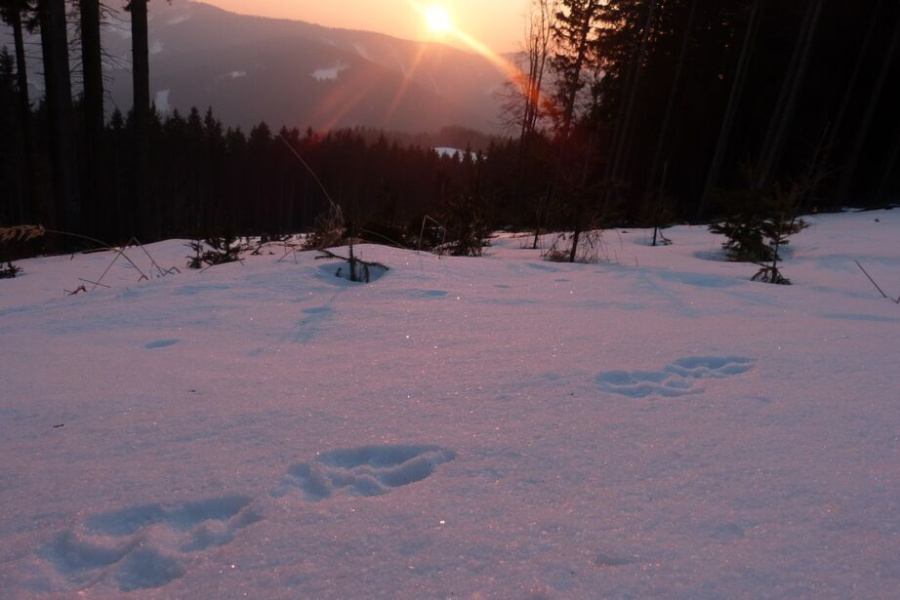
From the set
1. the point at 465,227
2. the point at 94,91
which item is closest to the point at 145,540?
the point at 465,227

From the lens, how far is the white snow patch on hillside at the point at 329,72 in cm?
17177

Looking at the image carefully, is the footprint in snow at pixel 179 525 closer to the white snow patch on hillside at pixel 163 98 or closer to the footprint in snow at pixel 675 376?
the footprint in snow at pixel 675 376

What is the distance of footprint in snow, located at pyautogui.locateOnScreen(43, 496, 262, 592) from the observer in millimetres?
806

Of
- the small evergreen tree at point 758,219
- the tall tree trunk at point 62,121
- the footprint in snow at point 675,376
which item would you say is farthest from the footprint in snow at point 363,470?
the tall tree trunk at point 62,121

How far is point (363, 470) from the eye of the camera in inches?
43.3

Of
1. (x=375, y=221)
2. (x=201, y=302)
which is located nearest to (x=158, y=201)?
(x=375, y=221)

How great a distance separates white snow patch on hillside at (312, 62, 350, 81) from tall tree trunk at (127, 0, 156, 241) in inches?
7004

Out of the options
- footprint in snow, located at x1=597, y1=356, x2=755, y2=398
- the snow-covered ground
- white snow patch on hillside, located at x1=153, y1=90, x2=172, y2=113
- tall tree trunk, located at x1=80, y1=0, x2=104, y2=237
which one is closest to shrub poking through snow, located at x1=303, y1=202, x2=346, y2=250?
the snow-covered ground

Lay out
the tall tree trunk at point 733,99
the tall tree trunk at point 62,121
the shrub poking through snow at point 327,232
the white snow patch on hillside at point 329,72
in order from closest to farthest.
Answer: the shrub poking through snow at point 327,232 < the tall tree trunk at point 62,121 < the tall tree trunk at point 733,99 < the white snow patch on hillside at point 329,72

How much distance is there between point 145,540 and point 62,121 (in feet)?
39.7

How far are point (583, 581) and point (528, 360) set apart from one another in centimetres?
101

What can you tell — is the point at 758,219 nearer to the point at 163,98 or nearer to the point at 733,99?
the point at 733,99

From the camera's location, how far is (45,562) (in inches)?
32.1

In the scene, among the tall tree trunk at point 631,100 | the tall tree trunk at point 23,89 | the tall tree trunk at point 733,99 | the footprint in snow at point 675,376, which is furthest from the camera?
the tall tree trunk at point 631,100
